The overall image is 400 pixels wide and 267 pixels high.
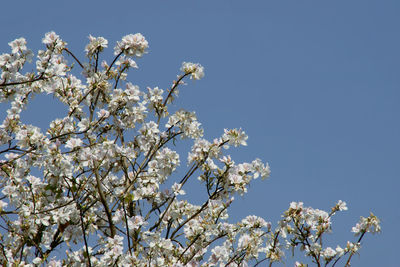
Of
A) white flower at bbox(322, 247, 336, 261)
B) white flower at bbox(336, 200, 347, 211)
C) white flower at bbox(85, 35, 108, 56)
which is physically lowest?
white flower at bbox(322, 247, 336, 261)

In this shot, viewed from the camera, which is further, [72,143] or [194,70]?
[194,70]

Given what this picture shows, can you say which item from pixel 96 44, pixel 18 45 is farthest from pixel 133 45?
pixel 18 45

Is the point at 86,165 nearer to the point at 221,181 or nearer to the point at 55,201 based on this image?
the point at 55,201

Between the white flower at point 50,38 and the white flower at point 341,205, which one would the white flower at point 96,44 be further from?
the white flower at point 341,205

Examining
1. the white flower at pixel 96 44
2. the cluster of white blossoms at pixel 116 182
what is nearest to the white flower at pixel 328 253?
the cluster of white blossoms at pixel 116 182

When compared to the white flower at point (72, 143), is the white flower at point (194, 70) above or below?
above

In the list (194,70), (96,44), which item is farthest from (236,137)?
(96,44)

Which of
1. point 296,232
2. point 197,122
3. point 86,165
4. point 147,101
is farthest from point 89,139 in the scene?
point 296,232

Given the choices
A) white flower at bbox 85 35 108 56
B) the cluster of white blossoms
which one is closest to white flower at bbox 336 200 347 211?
the cluster of white blossoms

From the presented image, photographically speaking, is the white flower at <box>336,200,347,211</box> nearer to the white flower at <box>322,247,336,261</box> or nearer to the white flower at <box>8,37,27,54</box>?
the white flower at <box>322,247,336,261</box>

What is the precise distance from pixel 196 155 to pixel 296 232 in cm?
187

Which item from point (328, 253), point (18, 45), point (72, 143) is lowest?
point (328, 253)

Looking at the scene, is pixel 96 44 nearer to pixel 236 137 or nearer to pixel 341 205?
pixel 236 137

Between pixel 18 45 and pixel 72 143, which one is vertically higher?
pixel 18 45
